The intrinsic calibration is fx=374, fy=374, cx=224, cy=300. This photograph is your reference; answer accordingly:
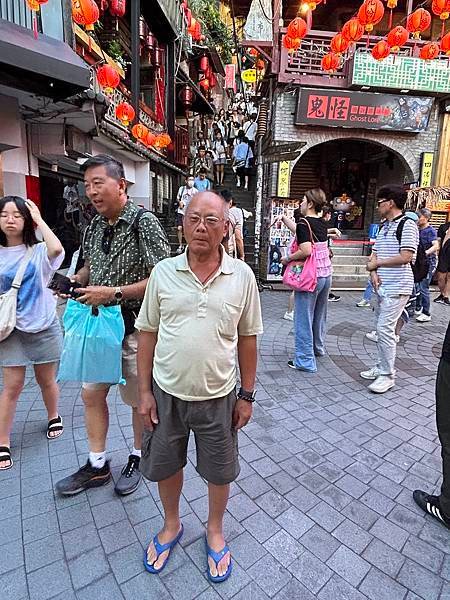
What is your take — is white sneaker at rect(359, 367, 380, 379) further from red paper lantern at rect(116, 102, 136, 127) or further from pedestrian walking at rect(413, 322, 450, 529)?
red paper lantern at rect(116, 102, 136, 127)

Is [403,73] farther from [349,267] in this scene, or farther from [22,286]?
[22,286]

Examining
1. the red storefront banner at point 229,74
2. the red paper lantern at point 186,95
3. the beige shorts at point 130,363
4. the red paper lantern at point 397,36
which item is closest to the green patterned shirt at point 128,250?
the beige shorts at point 130,363

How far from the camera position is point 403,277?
3.79 metres

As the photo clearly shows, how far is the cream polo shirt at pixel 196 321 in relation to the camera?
5.37 ft

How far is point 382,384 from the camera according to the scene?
404 centimetres

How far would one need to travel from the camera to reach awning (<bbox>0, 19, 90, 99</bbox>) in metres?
3.80

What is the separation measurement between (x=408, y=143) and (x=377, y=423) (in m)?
10.1

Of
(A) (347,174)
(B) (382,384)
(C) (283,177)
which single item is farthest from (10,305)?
(A) (347,174)

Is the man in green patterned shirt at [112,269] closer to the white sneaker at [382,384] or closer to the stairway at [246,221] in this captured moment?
the white sneaker at [382,384]

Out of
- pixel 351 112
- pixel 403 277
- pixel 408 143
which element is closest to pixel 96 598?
pixel 403 277

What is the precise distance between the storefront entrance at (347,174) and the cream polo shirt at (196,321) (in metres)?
13.3

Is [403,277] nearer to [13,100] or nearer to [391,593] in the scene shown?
[391,593]

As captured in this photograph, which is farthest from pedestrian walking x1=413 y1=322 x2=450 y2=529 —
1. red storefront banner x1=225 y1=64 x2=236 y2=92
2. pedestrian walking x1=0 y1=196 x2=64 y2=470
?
red storefront banner x1=225 y1=64 x2=236 y2=92

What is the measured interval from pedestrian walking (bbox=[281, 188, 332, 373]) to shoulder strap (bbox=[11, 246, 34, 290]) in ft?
9.29
